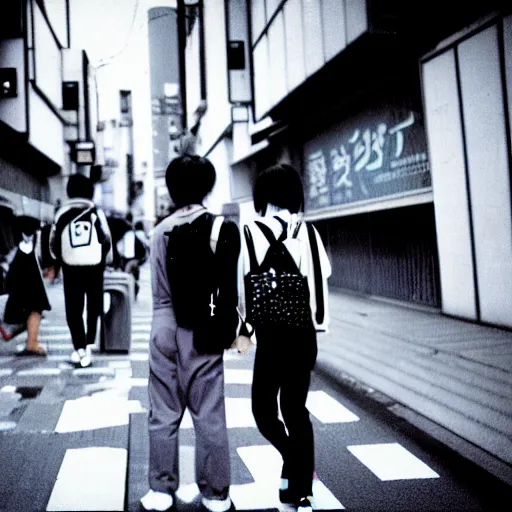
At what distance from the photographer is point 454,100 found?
8.59 meters

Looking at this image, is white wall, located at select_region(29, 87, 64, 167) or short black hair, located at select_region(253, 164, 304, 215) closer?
short black hair, located at select_region(253, 164, 304, 215)

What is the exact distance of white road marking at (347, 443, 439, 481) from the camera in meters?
3.58

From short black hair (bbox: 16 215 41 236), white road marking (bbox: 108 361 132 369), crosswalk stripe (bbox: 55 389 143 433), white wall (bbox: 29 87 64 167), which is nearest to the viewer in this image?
crosswalk stripe (bbox: 55 389 143 433)

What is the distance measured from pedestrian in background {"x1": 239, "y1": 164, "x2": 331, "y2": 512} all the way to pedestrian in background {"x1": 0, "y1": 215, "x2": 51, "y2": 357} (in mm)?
5006

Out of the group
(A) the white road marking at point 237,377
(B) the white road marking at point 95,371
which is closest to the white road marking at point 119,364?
(B) the white road marking at point 95,371

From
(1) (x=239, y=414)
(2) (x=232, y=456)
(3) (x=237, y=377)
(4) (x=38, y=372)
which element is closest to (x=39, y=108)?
(4) (x=38, y=372)

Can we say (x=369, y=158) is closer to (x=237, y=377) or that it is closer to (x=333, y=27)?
(x=333, y=27)

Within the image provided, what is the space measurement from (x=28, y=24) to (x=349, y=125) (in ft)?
44.2

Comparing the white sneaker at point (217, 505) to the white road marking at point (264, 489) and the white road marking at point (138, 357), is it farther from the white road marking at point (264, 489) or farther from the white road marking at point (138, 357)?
the white road marking at point (138, 357)

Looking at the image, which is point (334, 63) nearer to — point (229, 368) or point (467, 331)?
point (467, 331)

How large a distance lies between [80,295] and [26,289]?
3.68 feet

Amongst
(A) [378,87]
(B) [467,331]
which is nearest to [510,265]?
(B) [467,331]

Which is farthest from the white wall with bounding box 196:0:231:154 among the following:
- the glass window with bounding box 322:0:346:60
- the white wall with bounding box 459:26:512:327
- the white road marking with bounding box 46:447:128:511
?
the white road marking with bounding box 46:447:128:511

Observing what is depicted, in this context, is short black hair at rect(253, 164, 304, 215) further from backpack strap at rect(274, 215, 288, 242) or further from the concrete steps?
the concrete steps
